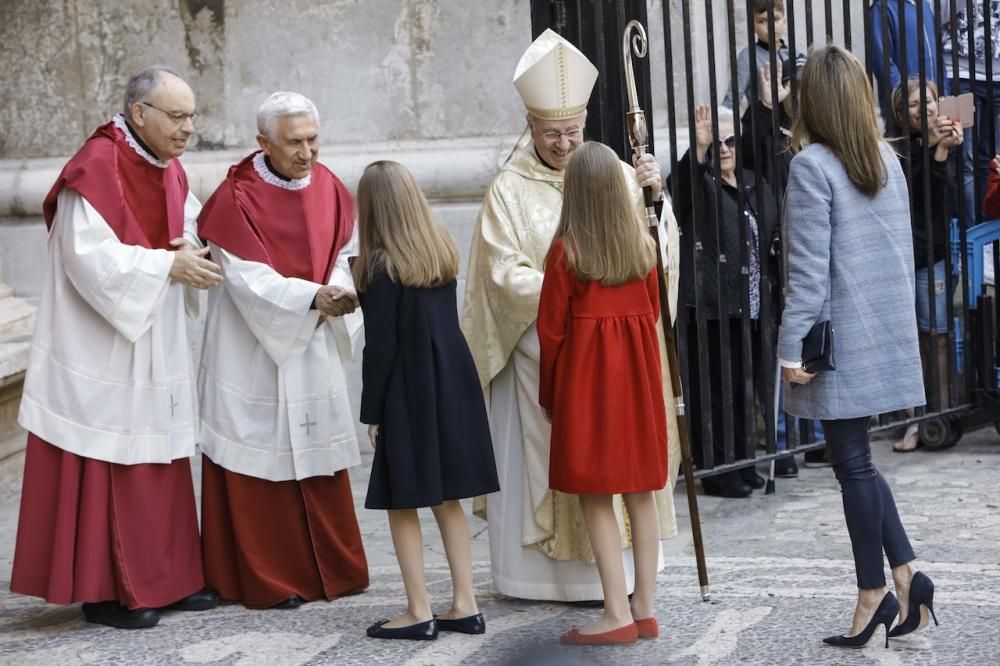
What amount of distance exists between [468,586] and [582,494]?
1.59ft

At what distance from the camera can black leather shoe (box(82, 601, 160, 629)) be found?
17.1 feet

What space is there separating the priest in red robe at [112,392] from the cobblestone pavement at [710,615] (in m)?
0.18

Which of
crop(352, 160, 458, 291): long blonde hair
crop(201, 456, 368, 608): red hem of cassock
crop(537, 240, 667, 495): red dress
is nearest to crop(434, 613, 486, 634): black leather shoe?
crop(537, 240, 667, 495): red dress

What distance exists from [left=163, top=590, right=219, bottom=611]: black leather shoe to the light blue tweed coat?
7.16ft

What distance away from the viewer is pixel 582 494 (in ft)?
15.7

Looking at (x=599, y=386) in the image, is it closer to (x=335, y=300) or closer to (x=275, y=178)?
(x=335, y=300)

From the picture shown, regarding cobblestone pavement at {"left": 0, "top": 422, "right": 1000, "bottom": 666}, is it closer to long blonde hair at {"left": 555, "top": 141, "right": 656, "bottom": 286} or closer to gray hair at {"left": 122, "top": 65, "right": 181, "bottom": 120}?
long blonde hair at {"left": 555, "top": 141, "right": 656, "bottom": 286}

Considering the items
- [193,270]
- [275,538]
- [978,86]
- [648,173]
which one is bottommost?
[275,538]

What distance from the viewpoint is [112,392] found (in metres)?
5.30

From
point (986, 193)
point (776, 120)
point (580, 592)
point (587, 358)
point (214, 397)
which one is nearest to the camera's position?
point (587, 358)

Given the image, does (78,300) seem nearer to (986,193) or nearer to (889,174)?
(889,174)

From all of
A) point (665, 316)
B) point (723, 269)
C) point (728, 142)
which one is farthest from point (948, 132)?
point (665, 316)

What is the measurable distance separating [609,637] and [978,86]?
433 cm

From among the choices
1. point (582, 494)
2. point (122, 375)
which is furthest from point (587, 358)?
point (122, 375)
